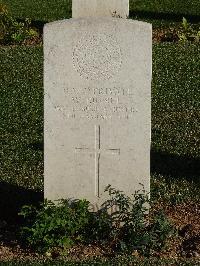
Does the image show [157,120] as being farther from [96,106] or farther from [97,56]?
[97,56]

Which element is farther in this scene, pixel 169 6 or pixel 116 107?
pixel 169 6

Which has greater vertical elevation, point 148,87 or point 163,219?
point 148,87

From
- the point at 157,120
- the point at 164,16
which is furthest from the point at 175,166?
the point at 164,16

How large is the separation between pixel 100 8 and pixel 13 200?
2379 millimetres

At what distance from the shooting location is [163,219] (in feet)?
21.2

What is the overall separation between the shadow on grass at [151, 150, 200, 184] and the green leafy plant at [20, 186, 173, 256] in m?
1.64

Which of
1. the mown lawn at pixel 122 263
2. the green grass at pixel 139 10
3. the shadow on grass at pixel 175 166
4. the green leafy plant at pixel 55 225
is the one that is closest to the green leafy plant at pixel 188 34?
the green grass at pixel 139 10

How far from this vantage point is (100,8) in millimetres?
6281

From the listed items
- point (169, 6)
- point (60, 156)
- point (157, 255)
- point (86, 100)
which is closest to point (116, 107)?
point (86, 100)

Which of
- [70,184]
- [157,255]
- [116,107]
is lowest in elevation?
[157,255]

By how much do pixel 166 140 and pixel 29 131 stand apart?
1935mm

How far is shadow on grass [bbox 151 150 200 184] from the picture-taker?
8.28 metres

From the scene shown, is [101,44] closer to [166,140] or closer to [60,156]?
[60,156]

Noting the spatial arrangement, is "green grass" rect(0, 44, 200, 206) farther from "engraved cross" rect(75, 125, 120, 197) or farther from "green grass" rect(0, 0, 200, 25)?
"green grass" rect(0, 0, 200, 25)
